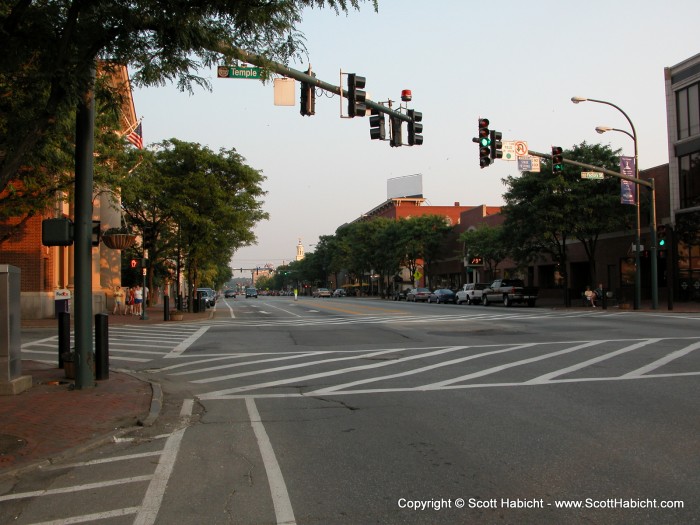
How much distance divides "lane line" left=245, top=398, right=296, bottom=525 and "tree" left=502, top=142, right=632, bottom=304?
30823 mm

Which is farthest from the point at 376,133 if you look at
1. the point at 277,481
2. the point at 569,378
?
the point at 277,481

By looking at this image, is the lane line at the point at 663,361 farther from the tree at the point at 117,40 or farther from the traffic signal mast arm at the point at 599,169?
the traffic signal mast arm at the point at 599,169

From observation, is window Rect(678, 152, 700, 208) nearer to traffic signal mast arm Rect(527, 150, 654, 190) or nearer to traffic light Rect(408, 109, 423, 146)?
traffic signal mast arm Rect(527, 150, 654, 190)

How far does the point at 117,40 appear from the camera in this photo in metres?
7.59

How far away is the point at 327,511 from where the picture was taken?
4594mm

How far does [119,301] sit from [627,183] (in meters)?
27.5

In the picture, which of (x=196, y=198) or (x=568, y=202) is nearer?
(x=196, y=198)

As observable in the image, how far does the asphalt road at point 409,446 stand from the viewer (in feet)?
15.3

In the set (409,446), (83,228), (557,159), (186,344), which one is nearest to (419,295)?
→ (557,159)

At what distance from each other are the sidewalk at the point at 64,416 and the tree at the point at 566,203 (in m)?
29.6

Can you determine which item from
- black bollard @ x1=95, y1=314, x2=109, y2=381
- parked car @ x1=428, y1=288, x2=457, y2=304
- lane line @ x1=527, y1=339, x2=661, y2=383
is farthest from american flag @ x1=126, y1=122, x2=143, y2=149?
parked car @ x1=428, y1=288, x2=457, y2=304

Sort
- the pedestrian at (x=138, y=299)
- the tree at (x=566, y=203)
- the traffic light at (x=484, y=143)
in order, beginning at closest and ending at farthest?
the traffic light at (x=484, y=143), the pedestrian at (x=138, y=299), the tree at (x=566, y=203)

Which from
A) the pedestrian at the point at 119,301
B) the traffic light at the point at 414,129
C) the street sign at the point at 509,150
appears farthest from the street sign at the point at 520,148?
the pedestrian at the point at 119,301

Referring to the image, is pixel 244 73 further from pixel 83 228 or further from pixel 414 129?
pixel 414 129
